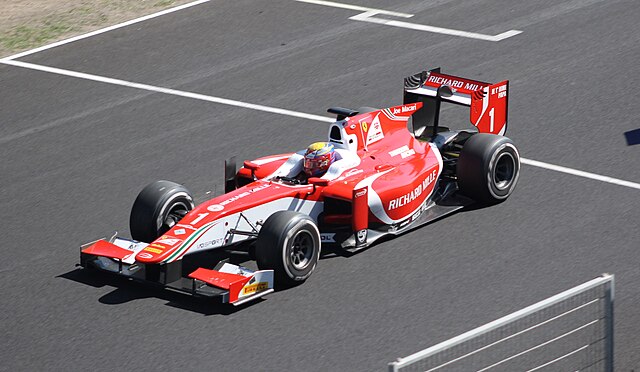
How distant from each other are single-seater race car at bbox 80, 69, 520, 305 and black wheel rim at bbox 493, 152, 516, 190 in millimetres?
14

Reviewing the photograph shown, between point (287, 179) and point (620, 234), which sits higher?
point (287, 179)

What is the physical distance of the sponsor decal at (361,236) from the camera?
529 inches

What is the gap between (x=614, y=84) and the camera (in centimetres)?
1830

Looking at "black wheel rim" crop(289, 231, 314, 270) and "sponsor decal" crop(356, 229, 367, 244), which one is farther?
"sponsor decal" crop(356, 229, 367, 244)

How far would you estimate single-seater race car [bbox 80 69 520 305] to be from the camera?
12.5 meters

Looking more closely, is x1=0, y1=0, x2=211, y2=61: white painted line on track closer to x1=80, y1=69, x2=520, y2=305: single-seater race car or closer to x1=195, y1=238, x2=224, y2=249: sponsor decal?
x1=80, y1=69, x2=520, y2=305: single-seater race car

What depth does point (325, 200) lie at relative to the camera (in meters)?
13.5

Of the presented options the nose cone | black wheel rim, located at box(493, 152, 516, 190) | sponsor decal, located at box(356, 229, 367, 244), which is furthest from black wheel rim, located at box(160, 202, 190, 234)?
black wheel rim, located at box(493, 152, 516, 190)

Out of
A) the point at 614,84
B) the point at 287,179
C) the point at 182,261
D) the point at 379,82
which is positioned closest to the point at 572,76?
the point at 614,84

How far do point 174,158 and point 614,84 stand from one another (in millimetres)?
6381

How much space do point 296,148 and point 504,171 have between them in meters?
3.09

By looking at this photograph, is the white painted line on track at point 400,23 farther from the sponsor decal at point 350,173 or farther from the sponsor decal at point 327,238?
the sponsor decal at point 327,238

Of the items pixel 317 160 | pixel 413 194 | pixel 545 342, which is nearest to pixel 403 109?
pixel 413 194

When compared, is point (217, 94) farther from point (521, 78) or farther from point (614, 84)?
point (614, 84)
